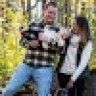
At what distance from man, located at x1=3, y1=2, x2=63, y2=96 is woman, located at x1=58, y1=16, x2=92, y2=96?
182mm

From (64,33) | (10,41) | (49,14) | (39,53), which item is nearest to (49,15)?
(49,14)

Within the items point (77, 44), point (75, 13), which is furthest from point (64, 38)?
point (75, 13)

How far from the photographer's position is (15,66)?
4.88 metres

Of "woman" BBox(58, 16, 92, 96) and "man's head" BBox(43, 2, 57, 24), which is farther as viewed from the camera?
"woman" BBox(58, 16, 92, 96)

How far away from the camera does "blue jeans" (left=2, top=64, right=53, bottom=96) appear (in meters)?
4.54

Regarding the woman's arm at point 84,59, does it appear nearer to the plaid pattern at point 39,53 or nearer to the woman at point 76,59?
the woman at point 76,59

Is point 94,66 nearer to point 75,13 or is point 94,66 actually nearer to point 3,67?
point 75,13

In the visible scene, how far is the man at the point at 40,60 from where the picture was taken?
179 inches

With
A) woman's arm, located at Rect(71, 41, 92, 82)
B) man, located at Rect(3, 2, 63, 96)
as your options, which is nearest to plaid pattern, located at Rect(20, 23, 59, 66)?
man, located at Rect(3, 2, 63, 96)

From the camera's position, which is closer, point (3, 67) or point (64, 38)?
point (64, 38)

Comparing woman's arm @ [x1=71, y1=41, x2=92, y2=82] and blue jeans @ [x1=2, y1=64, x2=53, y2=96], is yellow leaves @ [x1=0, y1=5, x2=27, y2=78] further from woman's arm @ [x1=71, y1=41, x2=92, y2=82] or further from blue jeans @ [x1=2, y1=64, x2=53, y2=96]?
woman's arm @ [x1=71, y1=41, x2=92, y2=82]

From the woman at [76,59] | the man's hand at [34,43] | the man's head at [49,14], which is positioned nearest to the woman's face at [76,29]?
the woman at [76,59]

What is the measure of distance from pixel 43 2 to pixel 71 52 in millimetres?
660

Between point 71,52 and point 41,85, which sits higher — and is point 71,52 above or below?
above
